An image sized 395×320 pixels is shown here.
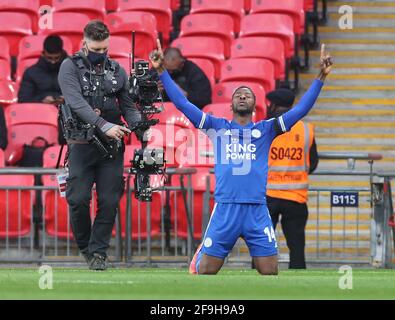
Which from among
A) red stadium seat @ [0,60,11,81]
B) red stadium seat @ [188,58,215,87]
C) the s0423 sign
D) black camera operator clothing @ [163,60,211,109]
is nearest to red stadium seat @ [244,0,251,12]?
red stadium seat @ [188,58,215,87]

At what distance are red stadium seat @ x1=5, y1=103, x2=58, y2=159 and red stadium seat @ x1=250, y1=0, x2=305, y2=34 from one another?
156 inches

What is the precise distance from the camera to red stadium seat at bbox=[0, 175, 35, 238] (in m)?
17.8

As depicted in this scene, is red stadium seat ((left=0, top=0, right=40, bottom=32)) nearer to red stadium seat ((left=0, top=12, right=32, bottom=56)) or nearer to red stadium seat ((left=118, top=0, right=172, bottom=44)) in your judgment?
red stadium seat ((left=0, top=12, right=32, bottom=56))

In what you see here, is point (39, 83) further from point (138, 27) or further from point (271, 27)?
point (271, 27)

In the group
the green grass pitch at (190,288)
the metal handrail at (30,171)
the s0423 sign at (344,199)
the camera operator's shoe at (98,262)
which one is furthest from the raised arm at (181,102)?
the s0423 sign at (344,199)

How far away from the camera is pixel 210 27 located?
860 inches

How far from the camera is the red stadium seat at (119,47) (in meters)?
20.7

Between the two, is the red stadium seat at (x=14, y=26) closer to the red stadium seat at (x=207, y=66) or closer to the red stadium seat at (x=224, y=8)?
the red stadium seat at (x=224, y=8)

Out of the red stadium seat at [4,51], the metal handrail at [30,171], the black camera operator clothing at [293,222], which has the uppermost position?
the red stadium seat at [4,51]

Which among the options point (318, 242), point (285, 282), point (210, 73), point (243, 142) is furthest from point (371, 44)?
point (285, 282)

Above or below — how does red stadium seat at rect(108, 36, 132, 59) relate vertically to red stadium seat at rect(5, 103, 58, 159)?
above

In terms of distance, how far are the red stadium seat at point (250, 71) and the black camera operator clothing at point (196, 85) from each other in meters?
0.76

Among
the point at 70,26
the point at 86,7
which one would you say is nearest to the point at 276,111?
the point at 70,26
